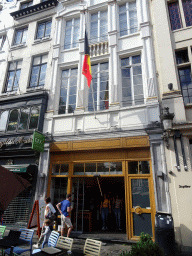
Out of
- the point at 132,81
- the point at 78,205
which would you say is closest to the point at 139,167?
the point at 78,205

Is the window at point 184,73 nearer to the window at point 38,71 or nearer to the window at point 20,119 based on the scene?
the window at point 20,119

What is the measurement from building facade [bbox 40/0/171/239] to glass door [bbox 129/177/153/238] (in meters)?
0.03

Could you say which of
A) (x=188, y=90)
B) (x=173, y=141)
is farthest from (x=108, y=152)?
(x=188, y=90)

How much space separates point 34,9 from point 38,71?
5.28 metres

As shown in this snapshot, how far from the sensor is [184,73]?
27.2ft

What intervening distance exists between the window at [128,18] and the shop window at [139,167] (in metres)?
7.06

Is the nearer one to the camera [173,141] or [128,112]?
[173,141]

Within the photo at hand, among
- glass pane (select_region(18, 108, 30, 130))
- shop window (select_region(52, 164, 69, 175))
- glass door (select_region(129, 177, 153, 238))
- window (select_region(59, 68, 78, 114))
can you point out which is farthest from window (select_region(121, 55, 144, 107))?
glass pane (select_region(18, 108, 30, 130))

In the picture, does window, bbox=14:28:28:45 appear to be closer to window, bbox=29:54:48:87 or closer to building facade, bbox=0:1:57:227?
building facade, bbox=0:1:57:227

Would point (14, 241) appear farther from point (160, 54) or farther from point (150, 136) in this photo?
point (160, 54)

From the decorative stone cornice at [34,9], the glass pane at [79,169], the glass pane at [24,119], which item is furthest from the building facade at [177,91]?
the glass pane at [24,119]

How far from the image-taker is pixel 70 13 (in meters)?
11.6

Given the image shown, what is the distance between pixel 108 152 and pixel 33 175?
3.82 meters

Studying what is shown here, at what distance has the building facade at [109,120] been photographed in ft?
23.2
